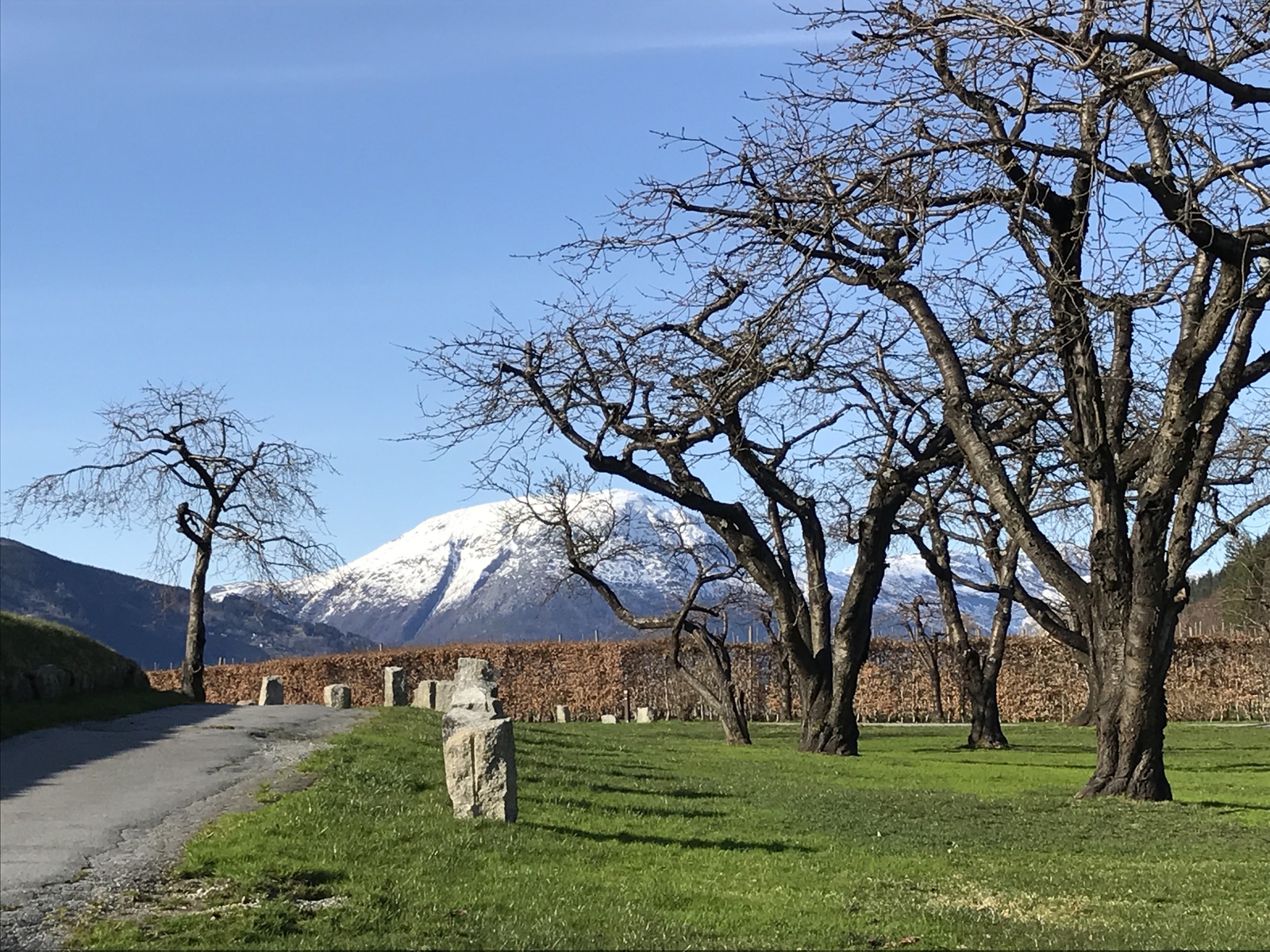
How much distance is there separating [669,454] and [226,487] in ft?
49.1

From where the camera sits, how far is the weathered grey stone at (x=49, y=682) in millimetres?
20406

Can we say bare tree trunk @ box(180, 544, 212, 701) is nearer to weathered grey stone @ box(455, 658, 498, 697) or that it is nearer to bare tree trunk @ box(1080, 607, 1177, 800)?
weathered grey stone @ box(455, 658, 498, 697)

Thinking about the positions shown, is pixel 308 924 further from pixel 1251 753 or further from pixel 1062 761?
pixel 1251 753

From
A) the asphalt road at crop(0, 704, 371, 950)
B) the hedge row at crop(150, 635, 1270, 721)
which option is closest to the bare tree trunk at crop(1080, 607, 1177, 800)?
the asphalt road at crop(0, 704, 371, 950)

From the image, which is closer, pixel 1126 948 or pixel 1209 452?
pixel 1126 948

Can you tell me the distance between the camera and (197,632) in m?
32.8

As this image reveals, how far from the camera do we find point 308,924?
9242mm

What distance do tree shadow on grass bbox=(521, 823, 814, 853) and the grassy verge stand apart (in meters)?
7.94

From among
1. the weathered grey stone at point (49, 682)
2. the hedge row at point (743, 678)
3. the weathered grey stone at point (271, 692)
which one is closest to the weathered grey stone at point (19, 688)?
the weathered grey stone at point (49, 682)

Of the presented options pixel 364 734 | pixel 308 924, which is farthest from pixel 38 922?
pixel 364 734

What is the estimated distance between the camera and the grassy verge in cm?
1769

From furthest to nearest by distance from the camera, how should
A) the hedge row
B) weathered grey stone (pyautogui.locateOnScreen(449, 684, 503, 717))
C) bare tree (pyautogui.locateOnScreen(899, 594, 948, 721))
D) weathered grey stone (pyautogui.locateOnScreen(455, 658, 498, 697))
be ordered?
1. the hedge row
2. bare tree (pyautogui.locateOnScreen(899, 594, 948, 721))
3. weathered grey stone (pyautogui.locateOnScreen(455, 658, 498, 697))
4. weathered grey stone (pyautogui.locateOnScreen(449, 684, 503, 717))

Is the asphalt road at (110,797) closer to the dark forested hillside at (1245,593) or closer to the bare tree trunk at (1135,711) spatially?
the bare tree trunk at (1135,711)

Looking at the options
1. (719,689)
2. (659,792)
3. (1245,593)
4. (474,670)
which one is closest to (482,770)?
(659,792)
